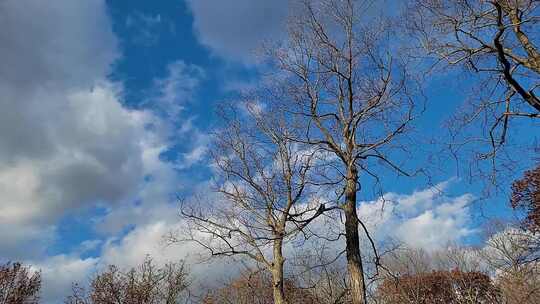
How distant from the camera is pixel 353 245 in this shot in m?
7.77

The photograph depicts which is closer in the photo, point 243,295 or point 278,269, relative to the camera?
point 278,269

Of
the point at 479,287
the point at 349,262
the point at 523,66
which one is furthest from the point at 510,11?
the point at 479,287

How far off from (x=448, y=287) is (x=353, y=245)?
27941 millimetres

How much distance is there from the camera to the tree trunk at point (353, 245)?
7.52 m

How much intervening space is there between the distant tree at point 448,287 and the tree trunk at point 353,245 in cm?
2236

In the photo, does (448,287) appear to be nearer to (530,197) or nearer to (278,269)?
(530,197)

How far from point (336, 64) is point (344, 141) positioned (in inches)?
55.2

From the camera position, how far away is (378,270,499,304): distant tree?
29.4 metres

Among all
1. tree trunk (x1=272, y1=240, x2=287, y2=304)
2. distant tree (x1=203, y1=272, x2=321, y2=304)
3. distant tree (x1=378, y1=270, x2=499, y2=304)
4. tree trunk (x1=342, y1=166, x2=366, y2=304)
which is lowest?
tree trunk (x1=342, y1=166, x2=366, y2=304)

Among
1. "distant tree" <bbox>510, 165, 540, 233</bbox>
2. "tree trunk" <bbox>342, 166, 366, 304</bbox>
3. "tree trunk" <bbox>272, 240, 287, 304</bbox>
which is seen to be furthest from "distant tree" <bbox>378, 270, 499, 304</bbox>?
"tree trunk" <bbox>342, 166, 366, 304</bbox>

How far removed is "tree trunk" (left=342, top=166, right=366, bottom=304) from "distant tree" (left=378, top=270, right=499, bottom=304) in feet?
73.4

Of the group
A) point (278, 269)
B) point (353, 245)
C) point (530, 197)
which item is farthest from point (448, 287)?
point (353, 245)

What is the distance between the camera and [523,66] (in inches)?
286

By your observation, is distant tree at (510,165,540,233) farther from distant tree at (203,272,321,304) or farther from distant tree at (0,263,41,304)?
distant tree at (0,263,41,304)
